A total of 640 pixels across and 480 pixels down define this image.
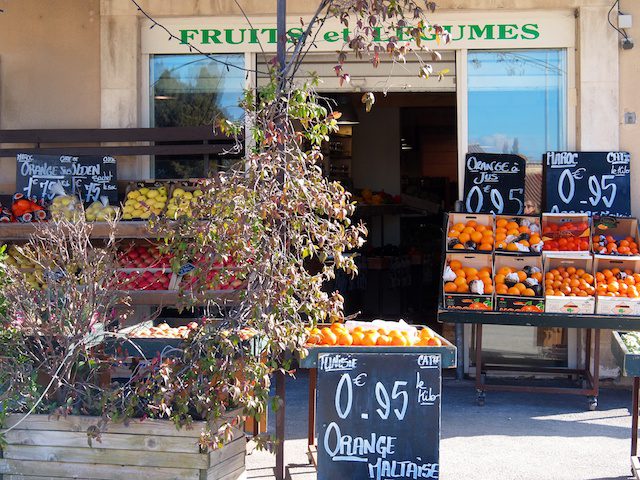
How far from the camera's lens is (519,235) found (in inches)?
305

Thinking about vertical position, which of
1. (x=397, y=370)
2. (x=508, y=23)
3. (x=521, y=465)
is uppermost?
(x=508, y=23)

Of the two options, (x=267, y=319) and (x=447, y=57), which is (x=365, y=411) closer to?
(x=267, y=319)

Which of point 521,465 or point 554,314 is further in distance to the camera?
point 554,314

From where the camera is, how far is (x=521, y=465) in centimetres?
572

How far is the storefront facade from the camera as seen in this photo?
810cm

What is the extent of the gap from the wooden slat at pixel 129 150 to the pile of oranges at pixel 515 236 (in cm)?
278

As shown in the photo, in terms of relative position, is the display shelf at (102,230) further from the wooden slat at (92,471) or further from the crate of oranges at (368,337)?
the wooden slat at (92,471)

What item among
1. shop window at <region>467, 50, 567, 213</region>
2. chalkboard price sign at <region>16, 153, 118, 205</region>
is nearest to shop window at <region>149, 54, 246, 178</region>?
chalkboard price sign at <region>16, 153, 118, 205</region>

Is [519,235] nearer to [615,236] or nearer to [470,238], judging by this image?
[470,238]

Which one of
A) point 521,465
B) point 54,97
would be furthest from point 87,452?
point 54,97

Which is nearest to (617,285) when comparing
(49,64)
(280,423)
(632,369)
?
(632,369)

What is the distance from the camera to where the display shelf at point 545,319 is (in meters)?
7.11

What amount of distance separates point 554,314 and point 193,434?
3966mm

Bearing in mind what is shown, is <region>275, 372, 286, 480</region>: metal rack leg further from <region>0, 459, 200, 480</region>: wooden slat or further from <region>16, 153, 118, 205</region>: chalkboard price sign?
<region>16, 153, 118, 205</region>: chalkboard price sign
